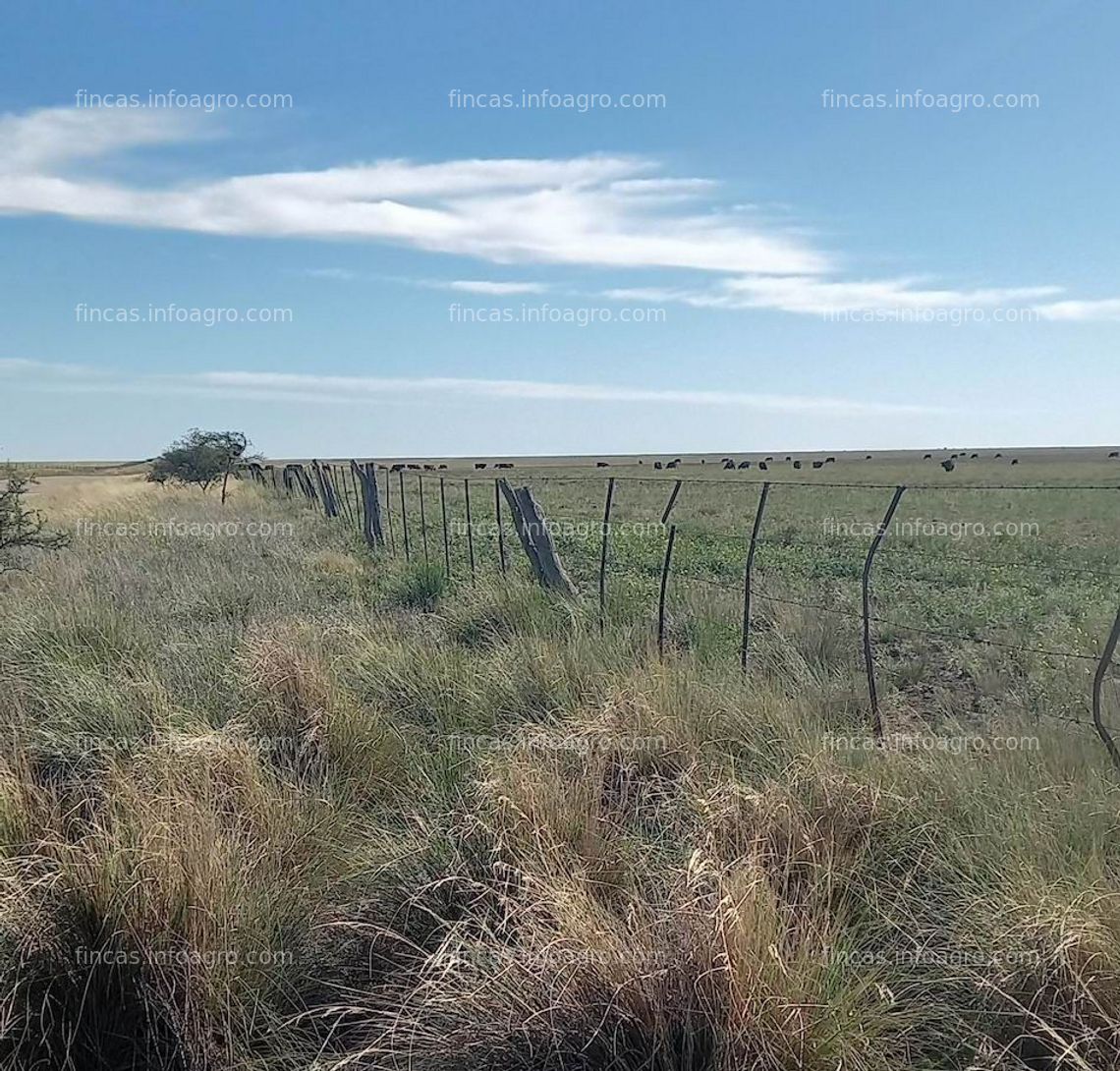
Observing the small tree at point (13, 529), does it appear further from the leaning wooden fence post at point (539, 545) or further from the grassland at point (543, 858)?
the leaning wooden fence post at point (539, 545)

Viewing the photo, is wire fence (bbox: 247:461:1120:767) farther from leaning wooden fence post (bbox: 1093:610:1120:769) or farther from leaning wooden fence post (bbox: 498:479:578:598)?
leaning wooden fence post (bbox: 498:479:578:598)

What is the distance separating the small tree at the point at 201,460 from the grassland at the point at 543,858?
3836 centimetres

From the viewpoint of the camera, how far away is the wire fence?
667 cm

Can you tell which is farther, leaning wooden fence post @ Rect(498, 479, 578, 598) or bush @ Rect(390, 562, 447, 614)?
bush @ Rect(390, 562, 447, 614)

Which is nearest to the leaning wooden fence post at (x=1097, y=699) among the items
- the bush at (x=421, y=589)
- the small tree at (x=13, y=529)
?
the bush at (x=421, y=589)

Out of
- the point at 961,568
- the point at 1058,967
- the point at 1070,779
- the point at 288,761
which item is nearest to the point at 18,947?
the point at 288,761

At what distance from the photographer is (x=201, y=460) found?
44.7m

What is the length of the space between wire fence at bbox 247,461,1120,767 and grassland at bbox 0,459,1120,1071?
0.13 m

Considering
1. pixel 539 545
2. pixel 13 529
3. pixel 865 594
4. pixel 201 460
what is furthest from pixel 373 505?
pixel 201 460

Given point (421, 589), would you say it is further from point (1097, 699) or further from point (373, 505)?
point (1097, 699)

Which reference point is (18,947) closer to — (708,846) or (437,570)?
(708,846)

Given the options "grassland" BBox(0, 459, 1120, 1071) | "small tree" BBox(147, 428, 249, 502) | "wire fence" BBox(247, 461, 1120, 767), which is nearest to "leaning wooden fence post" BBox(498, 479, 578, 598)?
"wire fence" BBox(247, 461, 1120, 767)

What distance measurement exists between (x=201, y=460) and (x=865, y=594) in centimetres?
4235

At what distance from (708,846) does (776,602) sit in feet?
17.7
